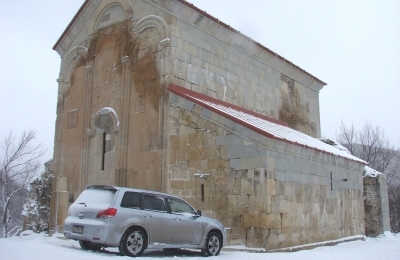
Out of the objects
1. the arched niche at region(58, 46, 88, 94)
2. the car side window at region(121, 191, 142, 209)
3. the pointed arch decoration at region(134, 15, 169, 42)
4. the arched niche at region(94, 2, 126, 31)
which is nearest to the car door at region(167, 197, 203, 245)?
the car side window at region(121, 191, 142, 209)

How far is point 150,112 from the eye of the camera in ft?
45.1

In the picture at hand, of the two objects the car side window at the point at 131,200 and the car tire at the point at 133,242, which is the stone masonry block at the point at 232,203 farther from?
the car tire at the point at 133,242

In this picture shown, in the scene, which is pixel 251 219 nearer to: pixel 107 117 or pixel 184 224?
pixel 184 224

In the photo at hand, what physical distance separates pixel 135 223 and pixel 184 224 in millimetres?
1335

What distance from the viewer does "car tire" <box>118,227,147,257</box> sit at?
8633 millimetres

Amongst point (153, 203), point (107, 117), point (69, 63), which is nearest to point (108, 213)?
point (153, 203)

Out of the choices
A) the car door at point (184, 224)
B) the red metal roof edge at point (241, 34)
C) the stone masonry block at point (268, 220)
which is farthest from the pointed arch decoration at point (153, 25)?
the stone masonry block at point (268, 220)

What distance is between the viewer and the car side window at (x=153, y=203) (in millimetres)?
9431

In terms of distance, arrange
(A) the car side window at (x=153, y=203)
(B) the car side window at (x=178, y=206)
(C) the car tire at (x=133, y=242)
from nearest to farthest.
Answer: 1. (C) the car tire at (x=133, y=242)
2. (A) the car side window at (x=153, y=203)
3. (B) the car side window at (x=178, y=206)

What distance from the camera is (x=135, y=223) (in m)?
8.86

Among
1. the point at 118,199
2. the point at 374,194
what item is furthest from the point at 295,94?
the point at 118,199

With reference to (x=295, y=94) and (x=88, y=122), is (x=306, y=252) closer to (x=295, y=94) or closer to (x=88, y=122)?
(x=88, y=122)

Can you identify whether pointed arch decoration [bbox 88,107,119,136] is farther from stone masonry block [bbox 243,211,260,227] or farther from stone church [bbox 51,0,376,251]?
stone masonry block [bbox 243,211,260,227]

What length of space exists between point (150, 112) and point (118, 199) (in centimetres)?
516
